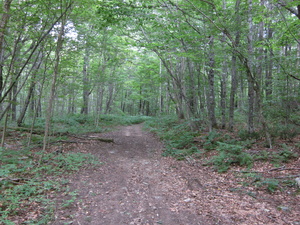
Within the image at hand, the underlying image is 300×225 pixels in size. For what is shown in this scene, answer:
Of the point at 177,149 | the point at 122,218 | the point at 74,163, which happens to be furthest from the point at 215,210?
the point at 177,149

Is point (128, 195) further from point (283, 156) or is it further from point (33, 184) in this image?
point (283, 156)

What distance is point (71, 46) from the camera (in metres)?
8.27

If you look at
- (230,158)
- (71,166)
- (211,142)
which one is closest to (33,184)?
(71,166)

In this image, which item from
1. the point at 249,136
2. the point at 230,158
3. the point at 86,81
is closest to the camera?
the point at 230,158

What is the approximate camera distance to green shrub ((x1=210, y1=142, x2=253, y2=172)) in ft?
20.1

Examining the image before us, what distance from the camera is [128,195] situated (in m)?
4.66

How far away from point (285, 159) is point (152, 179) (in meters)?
4.22

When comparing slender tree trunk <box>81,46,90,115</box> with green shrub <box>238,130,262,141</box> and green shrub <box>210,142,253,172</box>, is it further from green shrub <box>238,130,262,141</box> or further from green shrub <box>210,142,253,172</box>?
green shrub <box>238,130,262,141</box>

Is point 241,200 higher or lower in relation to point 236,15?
lower

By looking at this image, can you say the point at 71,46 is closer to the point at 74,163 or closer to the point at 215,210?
the point at 74,163

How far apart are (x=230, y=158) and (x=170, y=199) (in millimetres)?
3249

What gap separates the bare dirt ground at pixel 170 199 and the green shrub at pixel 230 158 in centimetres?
37

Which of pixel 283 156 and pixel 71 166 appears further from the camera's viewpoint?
pixel 71 166

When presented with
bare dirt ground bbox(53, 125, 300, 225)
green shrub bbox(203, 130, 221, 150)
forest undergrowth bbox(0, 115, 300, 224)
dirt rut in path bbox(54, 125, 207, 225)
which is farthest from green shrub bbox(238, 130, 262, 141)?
dirt rut in path bbox(54, 125, 207, 225)
